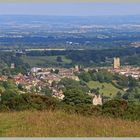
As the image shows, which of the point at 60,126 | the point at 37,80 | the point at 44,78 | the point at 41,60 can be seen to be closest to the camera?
the point at 60,126

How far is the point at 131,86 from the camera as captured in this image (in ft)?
145

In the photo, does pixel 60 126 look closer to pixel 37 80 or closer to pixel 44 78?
pixel 37 80

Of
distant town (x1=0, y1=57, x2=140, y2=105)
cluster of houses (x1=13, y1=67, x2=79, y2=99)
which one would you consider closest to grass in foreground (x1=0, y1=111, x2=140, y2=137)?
cluster of houses (x1=13, y1=67, x2=79, y2=99)

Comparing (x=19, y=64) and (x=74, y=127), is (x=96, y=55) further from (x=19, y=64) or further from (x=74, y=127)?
(x=74, y=127)

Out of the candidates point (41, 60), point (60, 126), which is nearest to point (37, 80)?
point (41, 60)

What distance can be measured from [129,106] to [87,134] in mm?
2945

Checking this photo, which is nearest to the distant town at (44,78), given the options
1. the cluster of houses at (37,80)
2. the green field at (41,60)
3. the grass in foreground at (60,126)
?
the cluster of houses at (37,80)

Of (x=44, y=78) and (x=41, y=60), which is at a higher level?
(x=44, y=78)

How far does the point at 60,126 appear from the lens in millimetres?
5723

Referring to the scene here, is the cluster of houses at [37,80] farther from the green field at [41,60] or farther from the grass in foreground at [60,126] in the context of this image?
the grass in foreground at [60,126]

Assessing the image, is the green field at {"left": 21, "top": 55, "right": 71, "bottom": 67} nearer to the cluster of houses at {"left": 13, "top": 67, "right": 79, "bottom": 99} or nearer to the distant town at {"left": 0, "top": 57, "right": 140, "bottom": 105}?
the distant town at {"left": 0, "top": 57, "right": 140, "bottom": 105}

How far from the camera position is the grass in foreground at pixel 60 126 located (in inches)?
207

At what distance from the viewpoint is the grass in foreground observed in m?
5.27

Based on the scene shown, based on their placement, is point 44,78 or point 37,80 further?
point 44,78
